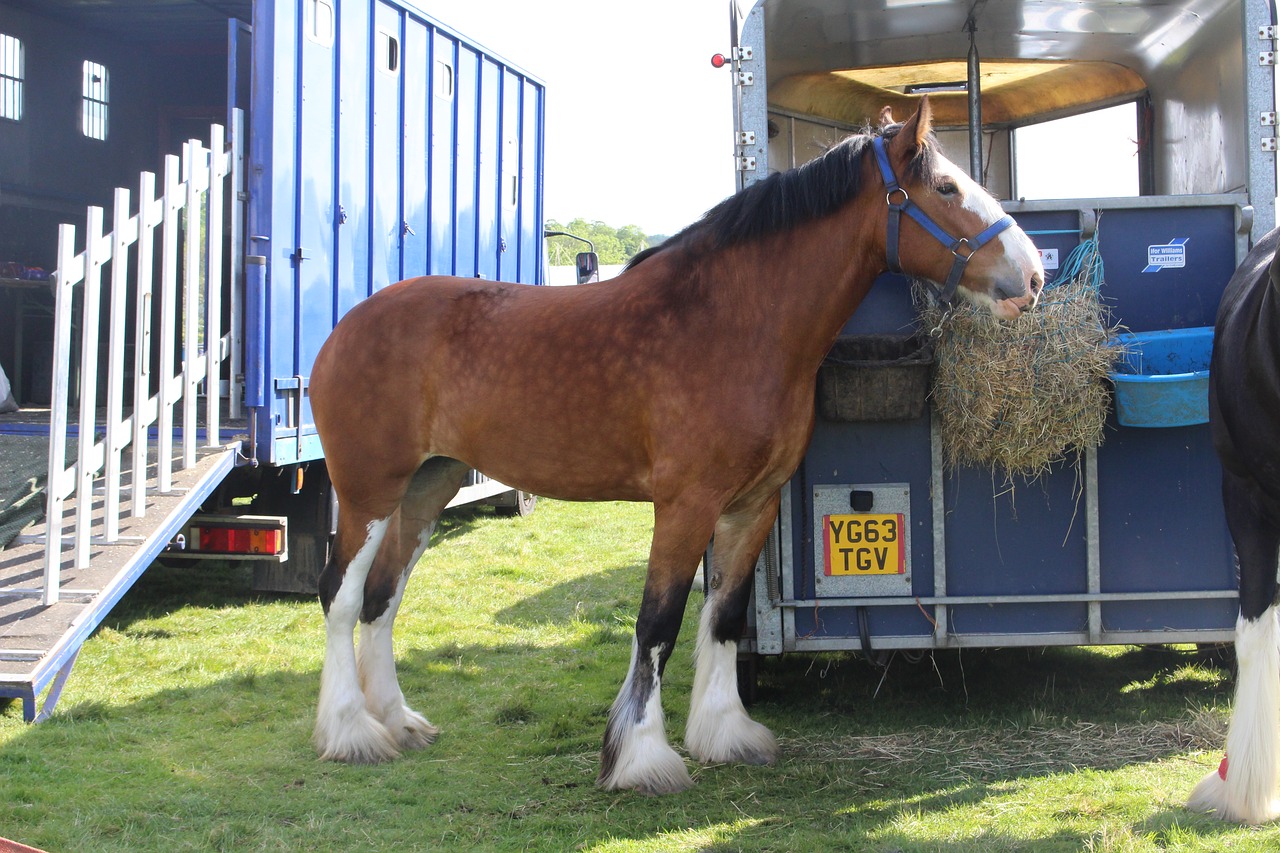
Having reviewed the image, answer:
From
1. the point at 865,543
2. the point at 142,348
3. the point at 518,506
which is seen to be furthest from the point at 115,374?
the point at 518,506

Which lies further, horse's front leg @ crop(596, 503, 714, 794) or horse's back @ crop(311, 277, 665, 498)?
horse's back @ crop(311, 277, 665, 498)

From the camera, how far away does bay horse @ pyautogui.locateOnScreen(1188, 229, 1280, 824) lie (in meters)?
2.90

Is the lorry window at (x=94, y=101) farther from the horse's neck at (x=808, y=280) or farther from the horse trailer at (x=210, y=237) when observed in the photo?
the horse's neck at (x=808, y=280)

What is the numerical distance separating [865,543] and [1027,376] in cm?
85

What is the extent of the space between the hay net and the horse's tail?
0.85 metres

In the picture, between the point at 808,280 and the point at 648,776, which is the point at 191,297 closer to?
the point at 808,280

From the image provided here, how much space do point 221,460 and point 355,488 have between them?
1.35m

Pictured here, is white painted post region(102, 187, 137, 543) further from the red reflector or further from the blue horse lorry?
the red reflector

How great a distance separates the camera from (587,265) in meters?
9.23

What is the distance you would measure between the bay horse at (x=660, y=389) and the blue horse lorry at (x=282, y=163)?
1.58 m

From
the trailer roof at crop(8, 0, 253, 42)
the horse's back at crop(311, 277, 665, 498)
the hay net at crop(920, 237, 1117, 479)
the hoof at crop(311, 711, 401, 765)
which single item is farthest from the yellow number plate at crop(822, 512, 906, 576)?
the trailer roof at crop(8, 0, 253, 42)

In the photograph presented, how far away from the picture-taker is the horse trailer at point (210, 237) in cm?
416

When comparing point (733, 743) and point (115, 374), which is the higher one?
point (115, 374)

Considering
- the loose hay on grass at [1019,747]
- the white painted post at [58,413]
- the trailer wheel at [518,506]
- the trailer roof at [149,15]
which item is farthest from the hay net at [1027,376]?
the trailer wheel at [518,506]
